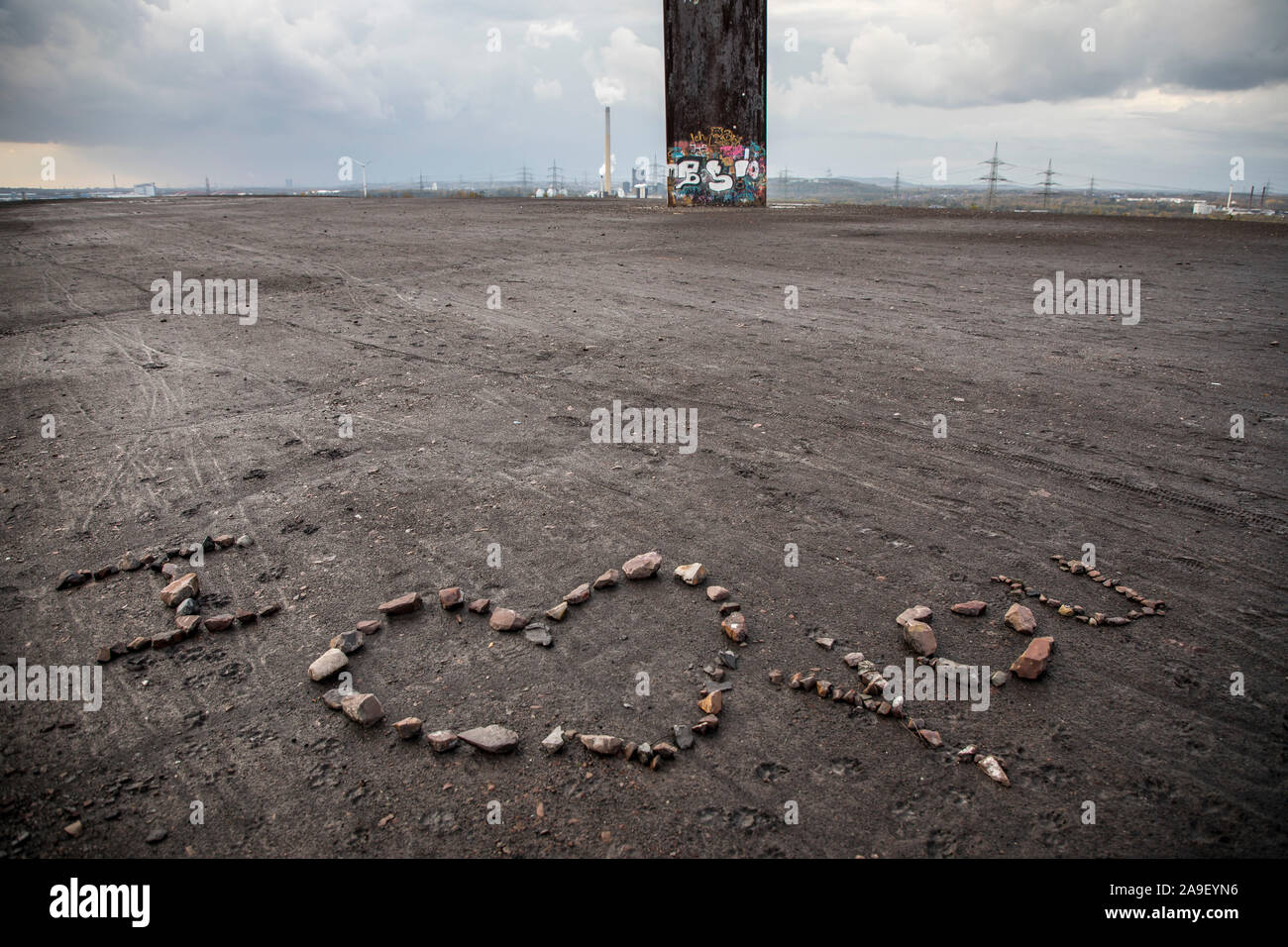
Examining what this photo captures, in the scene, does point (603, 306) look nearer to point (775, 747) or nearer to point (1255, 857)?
point (775, 747)

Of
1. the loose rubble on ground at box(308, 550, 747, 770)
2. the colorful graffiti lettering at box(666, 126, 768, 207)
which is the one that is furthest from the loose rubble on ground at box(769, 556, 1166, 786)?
the colorful graffiti lettering at box(666, 126, 768, 207)

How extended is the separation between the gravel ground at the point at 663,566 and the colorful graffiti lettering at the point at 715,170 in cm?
2080

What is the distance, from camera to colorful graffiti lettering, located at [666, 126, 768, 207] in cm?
2838

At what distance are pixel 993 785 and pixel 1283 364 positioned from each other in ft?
23.1

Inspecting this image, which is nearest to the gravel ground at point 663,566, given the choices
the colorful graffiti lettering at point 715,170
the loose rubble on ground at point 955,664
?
the loose rubble on ground at point 955,664

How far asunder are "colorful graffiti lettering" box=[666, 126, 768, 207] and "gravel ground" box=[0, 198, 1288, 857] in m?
20.8

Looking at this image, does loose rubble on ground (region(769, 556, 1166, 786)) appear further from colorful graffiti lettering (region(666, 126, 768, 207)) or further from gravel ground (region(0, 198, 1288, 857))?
colorful graffiti lettering (region(666, 126, 768, 207))

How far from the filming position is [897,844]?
2426 millimetres

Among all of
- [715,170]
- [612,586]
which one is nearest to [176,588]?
[612,586]

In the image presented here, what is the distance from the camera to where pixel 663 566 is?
13.4ft

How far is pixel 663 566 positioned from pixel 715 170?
27478mm

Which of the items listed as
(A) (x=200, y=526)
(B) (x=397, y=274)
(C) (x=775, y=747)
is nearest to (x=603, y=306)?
(B) (x=397, y=274)

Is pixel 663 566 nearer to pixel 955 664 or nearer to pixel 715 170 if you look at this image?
pixel 955 664

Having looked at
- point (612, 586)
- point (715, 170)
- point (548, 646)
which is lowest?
point (548, 646)
